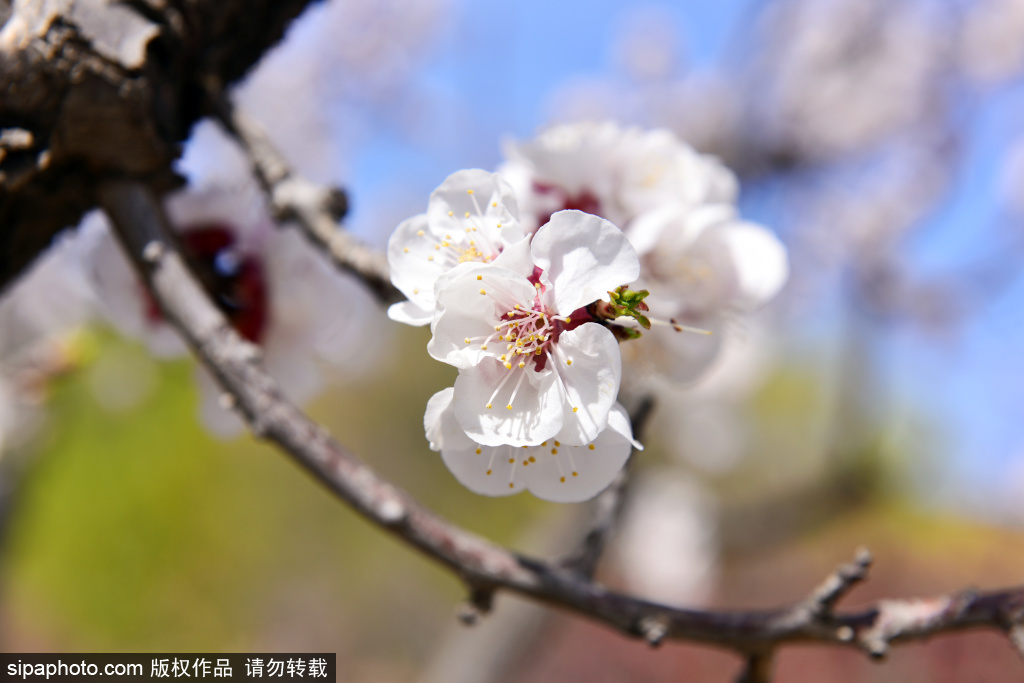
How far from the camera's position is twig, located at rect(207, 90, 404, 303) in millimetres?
697

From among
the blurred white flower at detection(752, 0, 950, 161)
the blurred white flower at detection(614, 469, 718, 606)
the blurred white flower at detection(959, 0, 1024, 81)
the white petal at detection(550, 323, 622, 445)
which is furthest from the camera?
the blurred white flower at detection(614, 469, 718, 606)

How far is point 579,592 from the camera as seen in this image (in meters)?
0.61

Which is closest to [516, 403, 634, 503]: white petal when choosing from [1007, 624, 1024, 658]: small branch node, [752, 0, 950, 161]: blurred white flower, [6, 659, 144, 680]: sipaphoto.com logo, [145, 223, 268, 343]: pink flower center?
[1007, 624, 1024, 658]: small branch node

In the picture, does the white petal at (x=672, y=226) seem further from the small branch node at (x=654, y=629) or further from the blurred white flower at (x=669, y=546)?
the blurred white flower at (x=669, y=546)

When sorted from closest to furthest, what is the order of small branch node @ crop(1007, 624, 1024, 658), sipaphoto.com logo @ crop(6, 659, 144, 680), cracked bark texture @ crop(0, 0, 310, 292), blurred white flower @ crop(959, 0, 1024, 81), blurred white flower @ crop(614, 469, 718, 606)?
small branch node @ crop(1007, 624, 1024, 658) → cracked bark texture @ crop(0, 0, 310, 292) → sipaphoto.com logo @ crop(6, 659, 144, 680) → blurred white flower @ crop(959, 0, 1024, 81) → blurred white flower @ crop(614, 469, 718, 606)

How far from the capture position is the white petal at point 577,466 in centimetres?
52

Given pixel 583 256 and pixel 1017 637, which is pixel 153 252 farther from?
pixel 1017 637

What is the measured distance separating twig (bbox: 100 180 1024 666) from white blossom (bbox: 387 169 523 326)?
181 millimetres

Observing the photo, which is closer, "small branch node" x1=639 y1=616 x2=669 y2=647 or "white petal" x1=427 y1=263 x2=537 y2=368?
"white petal" x1=427 y1=263 x2=537 y2=368

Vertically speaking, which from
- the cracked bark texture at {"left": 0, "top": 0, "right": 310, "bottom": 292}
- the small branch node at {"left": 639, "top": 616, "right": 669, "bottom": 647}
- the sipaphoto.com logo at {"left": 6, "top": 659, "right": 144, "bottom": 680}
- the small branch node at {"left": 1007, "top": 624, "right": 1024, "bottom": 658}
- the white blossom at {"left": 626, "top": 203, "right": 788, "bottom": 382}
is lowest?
the small branch node at {"left": 1007, "top": 624, "right": 1024, "bottom": 658}

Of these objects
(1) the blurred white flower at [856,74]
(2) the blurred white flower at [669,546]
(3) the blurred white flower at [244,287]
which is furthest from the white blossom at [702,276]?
(2) the blurred white flower at [669,546]

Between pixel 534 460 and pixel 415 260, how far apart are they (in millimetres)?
195

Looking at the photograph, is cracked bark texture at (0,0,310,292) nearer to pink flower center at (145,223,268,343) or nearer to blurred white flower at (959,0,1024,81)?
pink flower center at (145,223,268,343)

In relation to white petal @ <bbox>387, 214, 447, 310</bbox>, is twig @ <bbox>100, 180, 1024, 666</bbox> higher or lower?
lower
